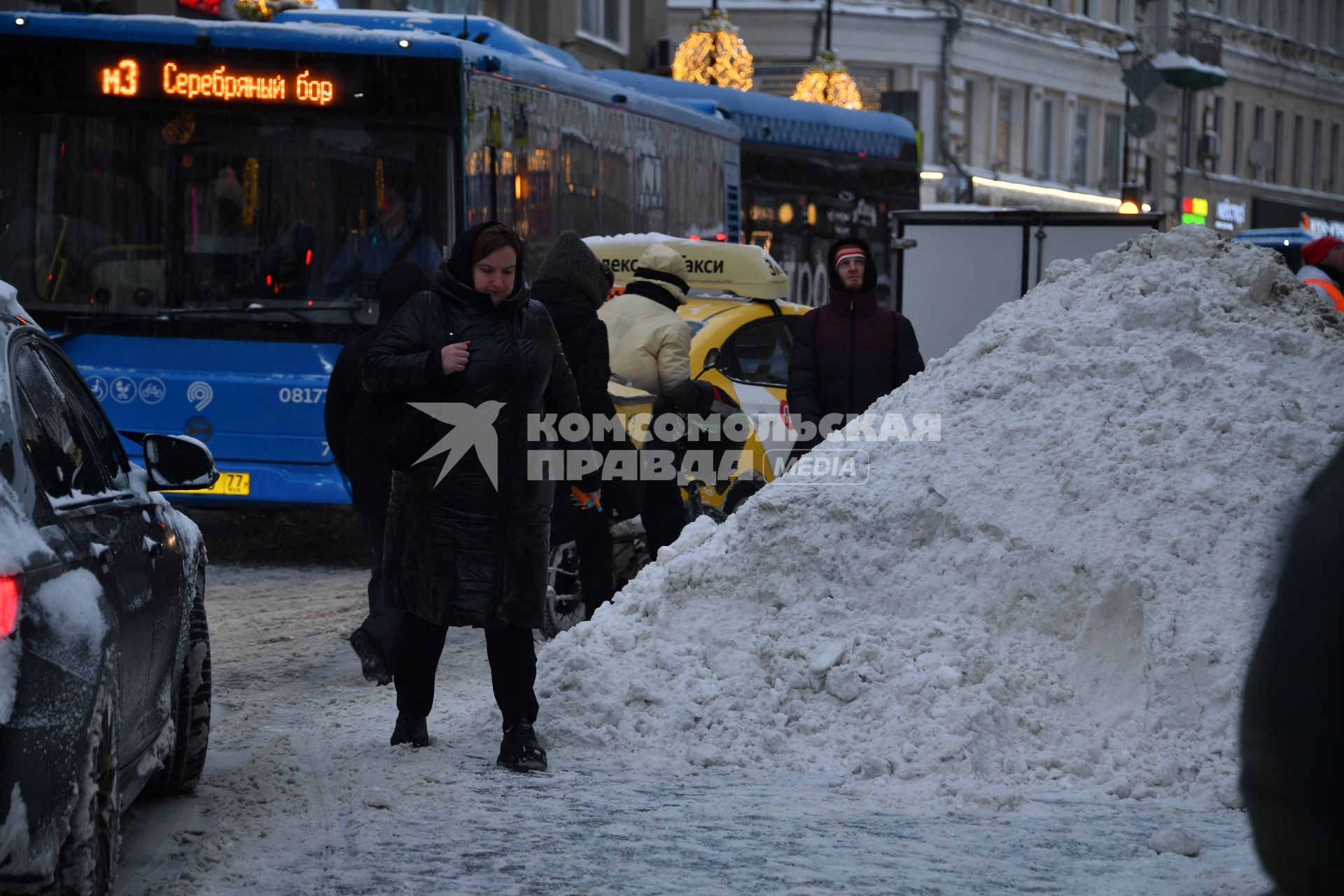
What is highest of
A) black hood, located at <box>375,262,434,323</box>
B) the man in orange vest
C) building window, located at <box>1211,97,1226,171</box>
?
building window, located at <box>1211,97,1226,171</box>

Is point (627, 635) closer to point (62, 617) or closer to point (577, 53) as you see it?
point (62, 617)

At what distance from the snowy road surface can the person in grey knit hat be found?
1.21m

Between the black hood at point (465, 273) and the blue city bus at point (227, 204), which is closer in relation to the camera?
the black hood at point (465, 273)

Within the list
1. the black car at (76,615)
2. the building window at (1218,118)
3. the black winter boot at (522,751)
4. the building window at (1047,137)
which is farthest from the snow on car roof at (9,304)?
the building window at (1218,118)

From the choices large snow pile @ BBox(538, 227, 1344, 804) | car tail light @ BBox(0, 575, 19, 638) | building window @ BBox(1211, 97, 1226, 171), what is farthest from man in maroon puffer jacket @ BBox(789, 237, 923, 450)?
building window @ BBox(1211, 97, 1226, 171)

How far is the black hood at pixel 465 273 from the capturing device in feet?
20.4

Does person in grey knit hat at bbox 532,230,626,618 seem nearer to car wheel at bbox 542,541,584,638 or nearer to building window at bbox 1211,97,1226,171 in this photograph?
car wheel at bbox 542,541,584,638

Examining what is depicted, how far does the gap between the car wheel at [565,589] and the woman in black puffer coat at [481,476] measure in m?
2.50

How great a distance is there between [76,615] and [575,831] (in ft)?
6.77

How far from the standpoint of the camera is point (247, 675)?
8.20 meters

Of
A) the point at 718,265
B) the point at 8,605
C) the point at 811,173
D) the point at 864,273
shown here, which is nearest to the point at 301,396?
the point at 718,265

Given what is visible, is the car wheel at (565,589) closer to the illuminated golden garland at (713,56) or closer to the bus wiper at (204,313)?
the bus wiper at (204,313)

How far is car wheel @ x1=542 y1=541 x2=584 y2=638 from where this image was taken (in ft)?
29.0

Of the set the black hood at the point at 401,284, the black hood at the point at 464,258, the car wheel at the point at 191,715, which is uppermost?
the black hood at the point at 464,258
